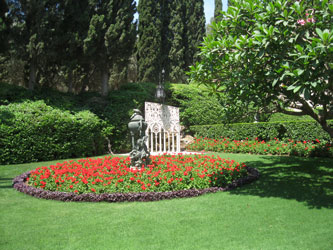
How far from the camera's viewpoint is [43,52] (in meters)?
11.1

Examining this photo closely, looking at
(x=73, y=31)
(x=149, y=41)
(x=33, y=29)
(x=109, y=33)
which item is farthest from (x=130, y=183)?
(x=149, y=41)

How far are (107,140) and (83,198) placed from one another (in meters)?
8.06

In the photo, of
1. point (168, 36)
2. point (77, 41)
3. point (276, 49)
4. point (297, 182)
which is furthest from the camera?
point (168, 36)

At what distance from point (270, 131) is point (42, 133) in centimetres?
1025

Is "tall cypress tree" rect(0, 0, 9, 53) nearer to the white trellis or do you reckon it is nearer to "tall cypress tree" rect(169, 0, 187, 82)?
the white trellis

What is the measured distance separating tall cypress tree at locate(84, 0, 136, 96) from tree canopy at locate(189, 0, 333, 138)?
341 inches

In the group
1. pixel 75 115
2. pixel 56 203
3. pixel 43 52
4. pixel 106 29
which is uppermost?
pixel 106 29

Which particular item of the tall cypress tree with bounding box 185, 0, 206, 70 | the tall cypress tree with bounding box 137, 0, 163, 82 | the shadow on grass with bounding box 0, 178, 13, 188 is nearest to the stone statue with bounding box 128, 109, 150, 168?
the shadow on grass with bounding box 0, 178, 13, 188

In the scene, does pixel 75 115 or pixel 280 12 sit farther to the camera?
pixel 75 115

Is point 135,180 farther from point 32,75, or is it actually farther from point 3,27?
point 32,75

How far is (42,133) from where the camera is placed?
32.8 feet

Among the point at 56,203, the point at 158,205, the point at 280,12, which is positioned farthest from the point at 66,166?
the point at 280,12

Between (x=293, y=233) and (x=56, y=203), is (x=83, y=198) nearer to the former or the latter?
(x=56, y=203)

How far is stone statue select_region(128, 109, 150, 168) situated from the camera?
6.81 metres
